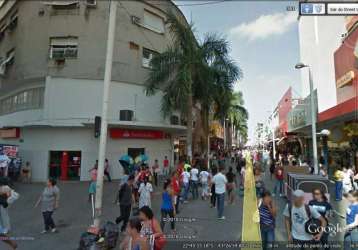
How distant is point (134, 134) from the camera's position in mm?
19781

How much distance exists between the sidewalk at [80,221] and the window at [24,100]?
26.0ft

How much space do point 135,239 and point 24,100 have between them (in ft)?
66.1

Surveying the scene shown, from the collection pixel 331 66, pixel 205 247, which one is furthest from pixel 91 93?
pixel 331 66

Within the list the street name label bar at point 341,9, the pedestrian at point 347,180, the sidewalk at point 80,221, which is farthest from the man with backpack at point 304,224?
the pedestrian at point 347,180

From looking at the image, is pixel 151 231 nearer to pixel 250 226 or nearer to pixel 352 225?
pixel 352 225

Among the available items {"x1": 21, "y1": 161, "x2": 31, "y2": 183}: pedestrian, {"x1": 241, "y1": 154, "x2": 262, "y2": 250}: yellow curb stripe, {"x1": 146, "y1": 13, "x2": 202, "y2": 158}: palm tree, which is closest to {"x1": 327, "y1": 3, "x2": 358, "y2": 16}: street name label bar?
{"x1": 241, "y1": 154, "x2": 262, "y2": 250}: yellow curb stripe

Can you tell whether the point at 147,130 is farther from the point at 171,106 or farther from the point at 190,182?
the point at 190,182

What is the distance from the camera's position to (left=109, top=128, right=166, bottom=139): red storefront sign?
62.4ft

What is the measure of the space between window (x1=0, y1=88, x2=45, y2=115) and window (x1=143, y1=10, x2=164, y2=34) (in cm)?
898

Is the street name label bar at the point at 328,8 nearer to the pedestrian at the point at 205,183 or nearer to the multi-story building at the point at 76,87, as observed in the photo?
the pedestrian at the point at 205,183

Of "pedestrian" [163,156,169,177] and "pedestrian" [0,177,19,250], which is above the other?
"pedestrian" [163,156,169,177]

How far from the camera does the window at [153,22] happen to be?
71.9 feet

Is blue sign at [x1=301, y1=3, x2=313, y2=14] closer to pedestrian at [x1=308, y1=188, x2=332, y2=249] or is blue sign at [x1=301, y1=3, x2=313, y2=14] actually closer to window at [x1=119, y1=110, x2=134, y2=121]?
pedestrian at [x1=308, y1=188, x2=332, y2=249]

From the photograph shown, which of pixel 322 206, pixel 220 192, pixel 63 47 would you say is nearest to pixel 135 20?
pixel 63 47
